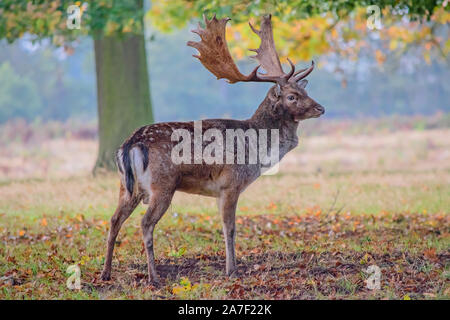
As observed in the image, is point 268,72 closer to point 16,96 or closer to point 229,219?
point 229,219

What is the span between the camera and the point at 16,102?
40.8m

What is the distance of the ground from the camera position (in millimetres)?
5566

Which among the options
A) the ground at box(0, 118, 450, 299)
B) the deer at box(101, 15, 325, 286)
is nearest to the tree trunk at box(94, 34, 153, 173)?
the ground at box(0, 118, 450, 299)

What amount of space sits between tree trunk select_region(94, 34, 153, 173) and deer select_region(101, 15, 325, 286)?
18.9ft

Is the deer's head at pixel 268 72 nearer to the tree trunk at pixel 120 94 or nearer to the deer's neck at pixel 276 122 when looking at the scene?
the deer's neck at pixel 276 122

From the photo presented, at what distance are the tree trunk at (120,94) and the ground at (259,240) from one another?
0.77 m

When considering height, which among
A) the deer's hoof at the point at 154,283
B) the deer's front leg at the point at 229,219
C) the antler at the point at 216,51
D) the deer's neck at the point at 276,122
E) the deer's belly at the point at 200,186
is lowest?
the deer's hoof at the point at 154,283

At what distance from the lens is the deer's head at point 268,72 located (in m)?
6.45

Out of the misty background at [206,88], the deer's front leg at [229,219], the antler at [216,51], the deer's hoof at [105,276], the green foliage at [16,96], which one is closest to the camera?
the deer's hoof at [105,276]

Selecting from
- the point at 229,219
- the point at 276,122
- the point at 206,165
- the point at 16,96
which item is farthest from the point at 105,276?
the point at 16,96

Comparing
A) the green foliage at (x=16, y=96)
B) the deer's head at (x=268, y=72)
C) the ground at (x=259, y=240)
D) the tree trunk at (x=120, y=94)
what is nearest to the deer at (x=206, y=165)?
the deer's head at (x=268, y=72)

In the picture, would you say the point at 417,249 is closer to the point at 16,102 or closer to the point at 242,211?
the point at 242,211
